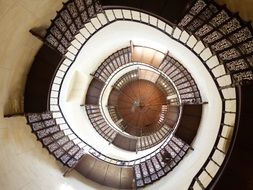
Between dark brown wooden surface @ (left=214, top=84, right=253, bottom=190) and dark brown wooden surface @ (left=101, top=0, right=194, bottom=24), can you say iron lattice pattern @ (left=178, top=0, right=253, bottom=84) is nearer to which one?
dark brown wooden surface @ (left=101, top=0, right=194, bottom=24)

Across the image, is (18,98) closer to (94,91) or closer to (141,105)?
(94,91)

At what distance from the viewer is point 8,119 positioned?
6363 mm

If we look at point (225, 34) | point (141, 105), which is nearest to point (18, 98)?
point (225, 34)

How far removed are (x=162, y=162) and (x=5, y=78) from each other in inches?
204

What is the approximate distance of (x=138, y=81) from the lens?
45.7 feet

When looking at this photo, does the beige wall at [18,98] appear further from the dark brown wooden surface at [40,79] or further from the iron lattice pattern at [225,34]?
the iron lattice pattern at [225,34]

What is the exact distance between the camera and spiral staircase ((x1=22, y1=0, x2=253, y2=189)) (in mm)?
4770

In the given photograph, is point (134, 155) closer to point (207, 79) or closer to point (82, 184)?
point (82, 184)

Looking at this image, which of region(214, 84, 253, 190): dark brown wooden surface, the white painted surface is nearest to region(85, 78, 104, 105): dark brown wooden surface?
the white painted surface

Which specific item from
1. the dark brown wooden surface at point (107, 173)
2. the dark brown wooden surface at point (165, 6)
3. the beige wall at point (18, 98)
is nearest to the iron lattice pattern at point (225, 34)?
the dark brown wooden surface at point (165, 6)

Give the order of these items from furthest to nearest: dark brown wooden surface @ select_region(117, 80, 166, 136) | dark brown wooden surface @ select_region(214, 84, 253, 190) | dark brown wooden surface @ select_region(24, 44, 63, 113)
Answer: dark brown wooden surface @ select_region(117, 80, 166, 136) → dark brown wooden surface @ select_region(24, 44, 63, 113) → dark brown wooden surface @ select_region(214, 84, 253, 190)

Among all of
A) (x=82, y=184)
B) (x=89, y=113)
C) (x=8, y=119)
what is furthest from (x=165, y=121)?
(x=8, y=119)

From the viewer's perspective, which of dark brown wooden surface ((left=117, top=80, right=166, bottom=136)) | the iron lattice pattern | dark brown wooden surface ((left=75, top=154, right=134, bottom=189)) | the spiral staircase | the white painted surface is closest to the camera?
the iron lattice pattern

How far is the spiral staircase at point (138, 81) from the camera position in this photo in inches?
188
